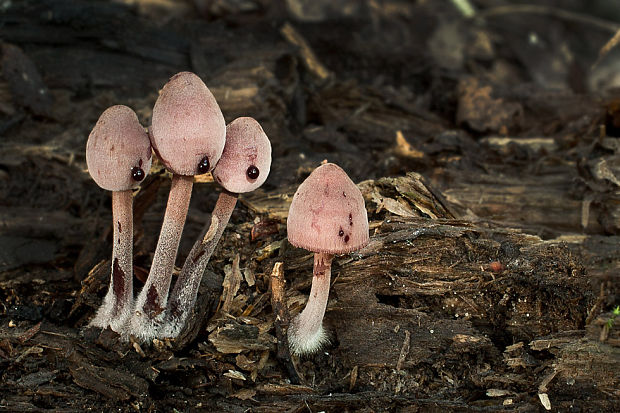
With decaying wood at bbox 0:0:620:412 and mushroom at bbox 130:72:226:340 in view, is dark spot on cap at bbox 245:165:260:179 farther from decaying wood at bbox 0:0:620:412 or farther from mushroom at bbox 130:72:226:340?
decaying wood at bbox 0:0:620:412

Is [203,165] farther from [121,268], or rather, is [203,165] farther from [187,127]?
[121,268]

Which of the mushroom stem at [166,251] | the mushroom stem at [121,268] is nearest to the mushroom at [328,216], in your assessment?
the mushroom stem at [166,251]

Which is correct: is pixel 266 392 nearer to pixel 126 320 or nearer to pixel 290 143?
pixel 126 320

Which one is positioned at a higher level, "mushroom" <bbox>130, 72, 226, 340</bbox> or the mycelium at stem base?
"mushroom" <bbox>130, 72, 226, 340</bbox>

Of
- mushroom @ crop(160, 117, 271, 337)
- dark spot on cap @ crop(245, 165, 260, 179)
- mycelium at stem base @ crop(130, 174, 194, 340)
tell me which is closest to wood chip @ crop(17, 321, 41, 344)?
mycelium at stem base @ crop(130, 174, 194, 340)

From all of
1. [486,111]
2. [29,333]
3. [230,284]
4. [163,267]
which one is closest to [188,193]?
[163,267]

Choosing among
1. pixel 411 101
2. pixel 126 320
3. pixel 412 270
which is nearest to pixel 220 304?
pixel 126 320

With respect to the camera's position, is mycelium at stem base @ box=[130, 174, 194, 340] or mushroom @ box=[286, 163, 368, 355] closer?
mushroom @ box=[286, 163, 368, 355]
